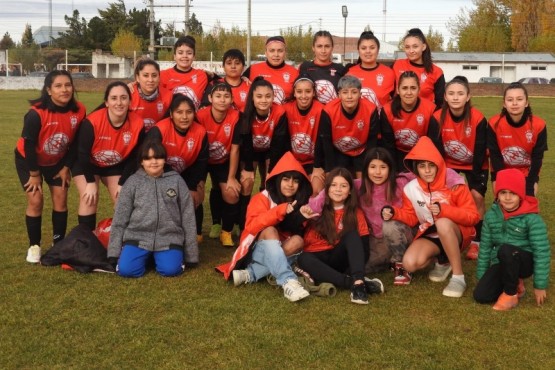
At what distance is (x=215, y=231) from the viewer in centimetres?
653

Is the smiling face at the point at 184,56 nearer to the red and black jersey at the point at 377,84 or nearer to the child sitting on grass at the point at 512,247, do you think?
the red and black jersey at the point at 377,84

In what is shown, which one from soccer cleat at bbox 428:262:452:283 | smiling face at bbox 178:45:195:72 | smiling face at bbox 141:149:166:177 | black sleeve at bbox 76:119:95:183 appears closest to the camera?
soccer cleat at bbox 428:262:452:283

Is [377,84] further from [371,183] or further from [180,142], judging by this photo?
[180,142]

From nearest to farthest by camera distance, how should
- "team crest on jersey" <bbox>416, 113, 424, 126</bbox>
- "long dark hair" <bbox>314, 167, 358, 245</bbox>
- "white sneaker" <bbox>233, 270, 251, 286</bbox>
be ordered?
"white sneaker" <bbox>233, 270, 251, 286</bbox>
"long dark hair" <bbox>314, 167, 358, 245</bbox>
"team crest on jersey" <bbox>416, 113, 424, 126</bbox>

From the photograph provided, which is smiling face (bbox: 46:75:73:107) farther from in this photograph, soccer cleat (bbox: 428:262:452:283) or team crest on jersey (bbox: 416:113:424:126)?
soccer cleat (bbox: 428:262:452:283)

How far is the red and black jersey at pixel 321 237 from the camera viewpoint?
494 cm

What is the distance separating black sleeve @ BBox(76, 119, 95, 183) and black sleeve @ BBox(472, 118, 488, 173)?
134 inches

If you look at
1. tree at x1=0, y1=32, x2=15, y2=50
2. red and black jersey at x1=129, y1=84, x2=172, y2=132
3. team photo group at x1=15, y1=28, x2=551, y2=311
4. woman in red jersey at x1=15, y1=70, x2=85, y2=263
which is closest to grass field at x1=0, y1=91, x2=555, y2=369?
team photo group at x1=15, y1=28, x2=551, y2=311

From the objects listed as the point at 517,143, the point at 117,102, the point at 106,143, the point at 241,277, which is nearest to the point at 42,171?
the point at 106,143

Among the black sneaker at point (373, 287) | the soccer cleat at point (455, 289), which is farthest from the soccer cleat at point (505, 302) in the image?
the black sneaker at point (373, 287)

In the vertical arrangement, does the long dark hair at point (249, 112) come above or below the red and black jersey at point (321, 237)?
above

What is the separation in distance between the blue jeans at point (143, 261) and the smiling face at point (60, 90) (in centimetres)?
140

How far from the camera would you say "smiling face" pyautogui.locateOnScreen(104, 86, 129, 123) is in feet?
17.5

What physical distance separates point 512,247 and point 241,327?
6.46 ft
